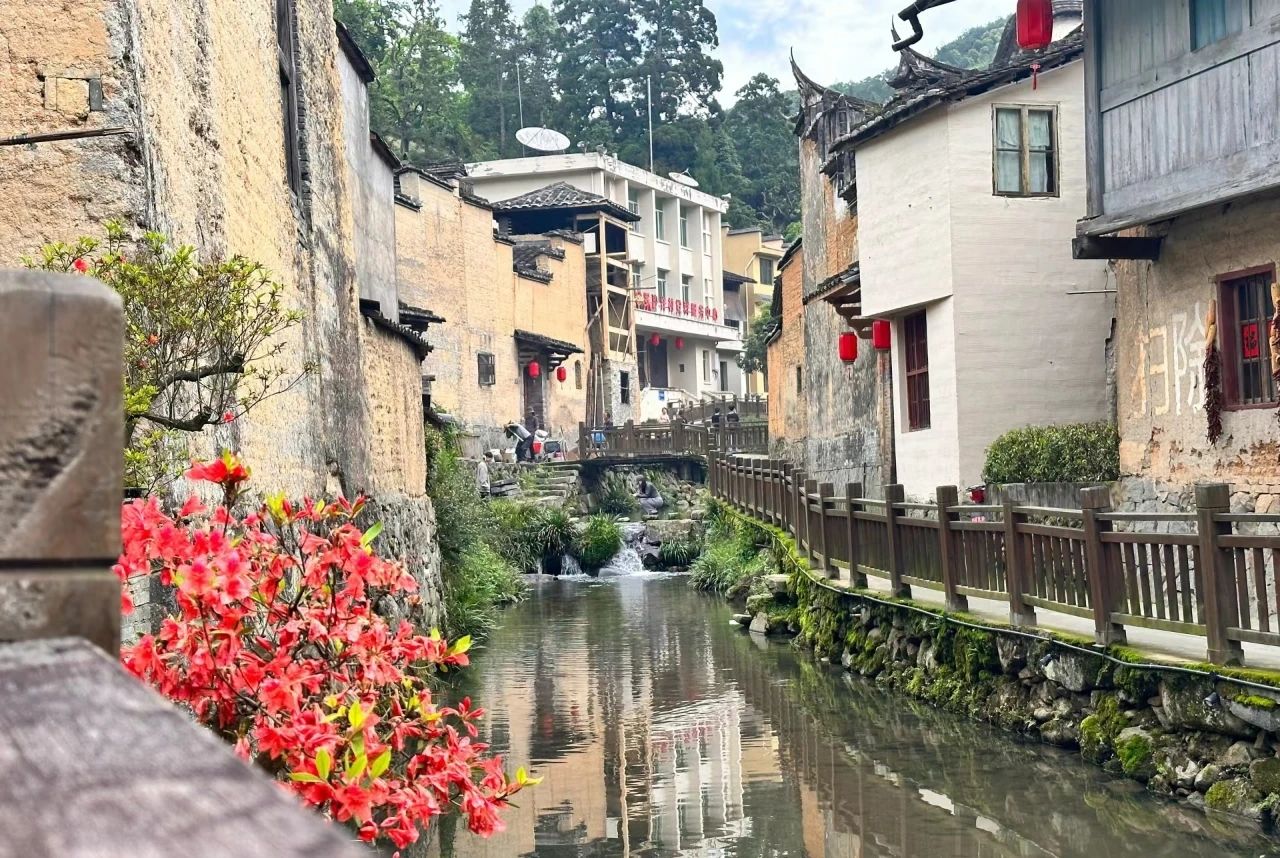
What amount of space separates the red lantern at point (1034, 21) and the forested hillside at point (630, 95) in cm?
4667

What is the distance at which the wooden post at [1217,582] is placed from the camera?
7.91 meters

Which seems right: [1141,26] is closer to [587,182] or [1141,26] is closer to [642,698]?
[642,698]

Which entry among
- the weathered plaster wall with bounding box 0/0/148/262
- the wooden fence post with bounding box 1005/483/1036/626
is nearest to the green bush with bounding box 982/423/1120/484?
the wooden fence post with bounding box 1005/483/1036/626

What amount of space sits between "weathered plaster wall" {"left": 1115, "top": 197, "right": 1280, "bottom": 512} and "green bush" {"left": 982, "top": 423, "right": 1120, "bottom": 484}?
556 millimetres

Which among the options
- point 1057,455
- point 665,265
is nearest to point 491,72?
point 665,265

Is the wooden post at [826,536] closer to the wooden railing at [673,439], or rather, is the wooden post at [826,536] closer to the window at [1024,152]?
the window at [1024,152]

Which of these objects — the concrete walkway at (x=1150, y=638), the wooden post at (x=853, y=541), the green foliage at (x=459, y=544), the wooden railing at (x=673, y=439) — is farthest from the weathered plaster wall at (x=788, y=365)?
the concrete walkway at (x=1150, y=638)

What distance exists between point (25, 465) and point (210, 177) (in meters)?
7.13

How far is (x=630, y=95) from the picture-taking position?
64.3 meters

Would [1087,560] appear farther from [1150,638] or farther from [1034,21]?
[1034,21]

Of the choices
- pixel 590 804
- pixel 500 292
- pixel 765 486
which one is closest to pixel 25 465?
pixel 590 804

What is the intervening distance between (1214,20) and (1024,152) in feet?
17.8

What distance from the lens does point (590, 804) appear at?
964 centimetres

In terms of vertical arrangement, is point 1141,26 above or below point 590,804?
above
